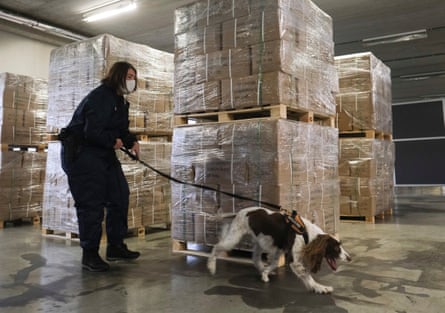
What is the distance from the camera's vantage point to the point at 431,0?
27.2 ft

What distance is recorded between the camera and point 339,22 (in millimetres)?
9500

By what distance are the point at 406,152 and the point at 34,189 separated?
14549mm

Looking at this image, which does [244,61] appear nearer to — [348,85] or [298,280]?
[298,280]

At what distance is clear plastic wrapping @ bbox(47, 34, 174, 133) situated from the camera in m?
5.43

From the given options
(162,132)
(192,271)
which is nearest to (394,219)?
(162,132)

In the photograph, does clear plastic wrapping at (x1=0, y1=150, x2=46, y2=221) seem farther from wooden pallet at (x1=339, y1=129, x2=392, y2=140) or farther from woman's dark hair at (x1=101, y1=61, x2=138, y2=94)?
wooden pallet at (x1=339, y1=129, x2=392, y2=140)

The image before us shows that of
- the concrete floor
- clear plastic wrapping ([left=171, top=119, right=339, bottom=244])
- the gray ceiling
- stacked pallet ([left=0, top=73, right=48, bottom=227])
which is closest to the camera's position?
the concrete floor

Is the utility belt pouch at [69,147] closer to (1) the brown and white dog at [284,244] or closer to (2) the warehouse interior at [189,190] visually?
(2) the warehouse interior at [189,190]

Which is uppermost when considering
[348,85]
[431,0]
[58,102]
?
[431,0]

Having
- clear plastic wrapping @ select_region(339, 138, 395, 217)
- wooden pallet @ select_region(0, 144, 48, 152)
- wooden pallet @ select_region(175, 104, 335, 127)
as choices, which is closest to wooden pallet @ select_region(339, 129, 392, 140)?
clear plastic wrapping @ select_region(339, 138, 395, 217)

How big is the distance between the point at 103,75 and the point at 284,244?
3436 mm

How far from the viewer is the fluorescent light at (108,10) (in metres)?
8.27

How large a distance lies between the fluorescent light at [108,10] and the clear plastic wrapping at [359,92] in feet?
14.4

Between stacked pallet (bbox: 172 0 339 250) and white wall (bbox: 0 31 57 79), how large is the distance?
6.68 m
